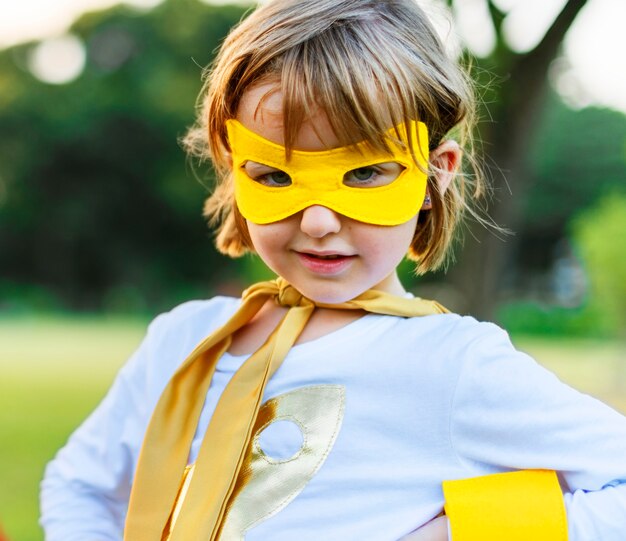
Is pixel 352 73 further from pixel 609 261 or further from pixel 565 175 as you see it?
pixel 565 175

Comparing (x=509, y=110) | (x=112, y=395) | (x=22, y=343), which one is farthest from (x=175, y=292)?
(x=112, y=395)

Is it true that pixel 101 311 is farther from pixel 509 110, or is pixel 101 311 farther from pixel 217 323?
pixel 217 323

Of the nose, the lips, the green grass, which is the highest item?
the nose

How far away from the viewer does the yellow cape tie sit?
1814mm

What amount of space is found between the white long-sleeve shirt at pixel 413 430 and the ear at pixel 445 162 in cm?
29

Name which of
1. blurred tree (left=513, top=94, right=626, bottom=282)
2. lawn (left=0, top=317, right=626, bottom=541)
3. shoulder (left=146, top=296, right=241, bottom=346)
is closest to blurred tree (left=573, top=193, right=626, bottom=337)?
lawn (left=0, top=317, right=626, bottom=541)

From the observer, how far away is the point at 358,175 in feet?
6.02

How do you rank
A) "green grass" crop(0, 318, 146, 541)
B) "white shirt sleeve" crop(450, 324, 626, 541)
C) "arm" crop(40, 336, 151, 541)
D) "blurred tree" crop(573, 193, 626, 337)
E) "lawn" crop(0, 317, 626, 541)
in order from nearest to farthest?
"white shirt sleeve" crop(450, 324, 626, 541) < "arm" crop(40, 336, 151, 541) < "green grass" crop(0, 318, 146, 541) < "lawn" crop(0, 317, 626, 541) < "blurred tree" crop(573, 193, 626, 337)

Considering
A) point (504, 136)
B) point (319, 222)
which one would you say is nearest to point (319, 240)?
point (319, 222)

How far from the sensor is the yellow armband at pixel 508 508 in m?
1.71

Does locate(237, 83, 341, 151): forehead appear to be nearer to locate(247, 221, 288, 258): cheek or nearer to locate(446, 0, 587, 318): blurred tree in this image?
locate(247, 221, 288, 258): cheek

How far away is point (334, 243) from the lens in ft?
5.97

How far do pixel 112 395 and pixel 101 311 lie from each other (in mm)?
32641

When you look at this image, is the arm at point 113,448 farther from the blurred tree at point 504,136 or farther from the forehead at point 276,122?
the blurred tree at point 504,136
